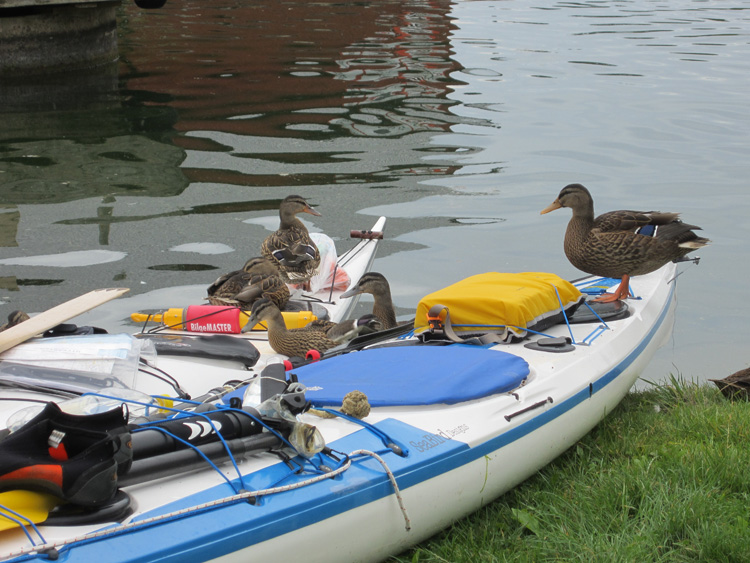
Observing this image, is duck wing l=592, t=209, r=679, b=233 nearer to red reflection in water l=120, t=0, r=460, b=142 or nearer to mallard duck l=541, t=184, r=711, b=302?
mallard duck l=541, t=184, r=711, b=302

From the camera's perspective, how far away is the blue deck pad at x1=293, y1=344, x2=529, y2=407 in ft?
12.0

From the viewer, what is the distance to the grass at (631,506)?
308cm

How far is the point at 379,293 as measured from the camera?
6.30 m

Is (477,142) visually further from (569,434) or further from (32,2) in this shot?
(569,434)

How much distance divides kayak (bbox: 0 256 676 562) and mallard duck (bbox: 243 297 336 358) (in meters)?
0.57

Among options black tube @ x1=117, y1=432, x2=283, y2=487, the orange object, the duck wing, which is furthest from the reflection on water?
black tube @ x1=117, y1=432, x2=283, y2=487

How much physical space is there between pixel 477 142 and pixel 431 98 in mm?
2824

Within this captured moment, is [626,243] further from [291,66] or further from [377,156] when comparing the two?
[291,66]

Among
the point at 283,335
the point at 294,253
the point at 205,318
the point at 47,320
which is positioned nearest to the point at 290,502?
the point at 47,320

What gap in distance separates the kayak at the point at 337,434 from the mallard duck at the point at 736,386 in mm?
517

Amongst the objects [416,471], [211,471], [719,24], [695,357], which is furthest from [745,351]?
[719,24]

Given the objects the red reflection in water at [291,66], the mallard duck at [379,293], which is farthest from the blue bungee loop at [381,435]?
the red reflection in water at [291,66]

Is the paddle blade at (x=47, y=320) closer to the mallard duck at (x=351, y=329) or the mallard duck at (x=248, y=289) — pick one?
the mallard duck at (x=248, y=289)

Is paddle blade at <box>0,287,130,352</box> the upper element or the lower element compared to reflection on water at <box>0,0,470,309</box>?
upper
